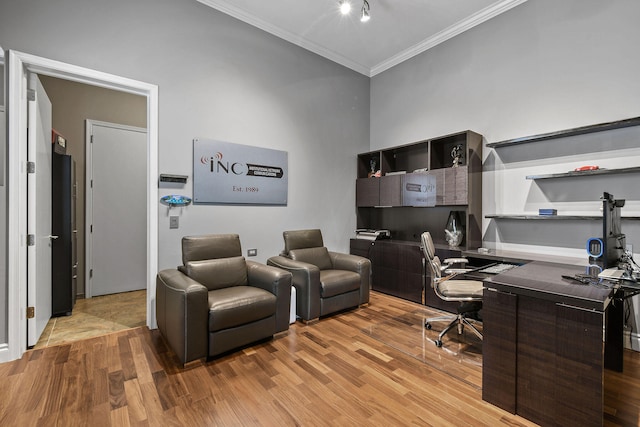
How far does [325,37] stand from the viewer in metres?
4.16

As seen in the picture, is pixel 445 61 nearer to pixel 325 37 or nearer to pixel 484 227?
pixel 325 37

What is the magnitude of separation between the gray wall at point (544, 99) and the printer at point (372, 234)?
1398 millimetres

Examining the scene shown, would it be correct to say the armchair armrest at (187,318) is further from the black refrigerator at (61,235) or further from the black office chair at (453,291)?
the black office chair at (453,291)

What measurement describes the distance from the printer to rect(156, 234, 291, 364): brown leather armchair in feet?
6.46

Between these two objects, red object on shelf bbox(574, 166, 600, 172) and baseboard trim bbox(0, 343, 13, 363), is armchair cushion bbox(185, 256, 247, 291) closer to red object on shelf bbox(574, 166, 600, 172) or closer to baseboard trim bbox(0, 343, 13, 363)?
baseboard trim bbox(0, 343, 13, 363)

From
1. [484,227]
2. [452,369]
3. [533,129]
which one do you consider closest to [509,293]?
[452,369]

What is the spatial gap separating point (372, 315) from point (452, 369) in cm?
124

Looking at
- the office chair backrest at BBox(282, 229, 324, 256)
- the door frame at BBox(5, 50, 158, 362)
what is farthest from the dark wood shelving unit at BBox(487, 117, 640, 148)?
the door frame at BBox(5, 50, 158, 362)

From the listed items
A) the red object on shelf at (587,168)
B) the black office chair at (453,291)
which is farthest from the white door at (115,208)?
the red object on shelf at (587,168)

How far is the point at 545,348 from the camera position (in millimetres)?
1650

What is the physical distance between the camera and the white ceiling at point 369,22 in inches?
137

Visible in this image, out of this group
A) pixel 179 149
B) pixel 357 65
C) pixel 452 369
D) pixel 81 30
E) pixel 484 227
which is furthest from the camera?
pixel 357 65

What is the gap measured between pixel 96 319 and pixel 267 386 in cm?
243

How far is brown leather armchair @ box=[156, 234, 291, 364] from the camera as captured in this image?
2.29 m
